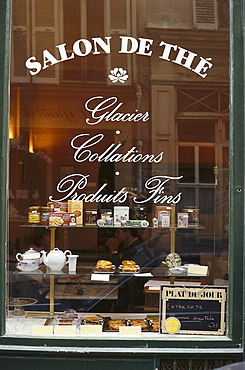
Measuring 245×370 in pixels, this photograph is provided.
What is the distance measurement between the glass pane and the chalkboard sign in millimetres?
44

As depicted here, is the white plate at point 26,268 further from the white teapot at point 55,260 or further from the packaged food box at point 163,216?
the packaged food box at point 163,216

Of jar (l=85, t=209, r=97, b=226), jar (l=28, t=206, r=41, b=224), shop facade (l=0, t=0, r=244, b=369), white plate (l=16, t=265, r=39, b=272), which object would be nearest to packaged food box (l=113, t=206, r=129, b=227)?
shop facade (l=0, t=0, r=244, b=369)

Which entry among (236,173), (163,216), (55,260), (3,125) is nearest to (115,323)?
(55,260)

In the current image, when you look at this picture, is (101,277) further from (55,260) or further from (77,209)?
(77,209)

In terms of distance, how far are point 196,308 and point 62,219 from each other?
1.16 m

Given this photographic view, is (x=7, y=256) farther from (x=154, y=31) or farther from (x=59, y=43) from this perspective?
(x=154, y=31)

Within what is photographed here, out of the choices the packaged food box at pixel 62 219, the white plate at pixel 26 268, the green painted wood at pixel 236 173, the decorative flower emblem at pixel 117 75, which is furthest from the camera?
the decorative flower emblem at pixel 117 75

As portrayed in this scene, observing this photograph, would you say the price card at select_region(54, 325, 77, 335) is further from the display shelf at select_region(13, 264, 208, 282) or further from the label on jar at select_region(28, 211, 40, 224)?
the label on jar at select_region(28, 211, 40, 224)

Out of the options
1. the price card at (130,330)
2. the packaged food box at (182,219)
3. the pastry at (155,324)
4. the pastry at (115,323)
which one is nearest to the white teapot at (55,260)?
the pastry at (115,323)

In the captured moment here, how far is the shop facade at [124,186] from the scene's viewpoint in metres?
3.11

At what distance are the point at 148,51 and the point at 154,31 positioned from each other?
0.15m

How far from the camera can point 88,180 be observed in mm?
3627

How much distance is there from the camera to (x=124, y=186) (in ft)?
12.3

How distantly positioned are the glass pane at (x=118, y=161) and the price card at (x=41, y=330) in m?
0.10
